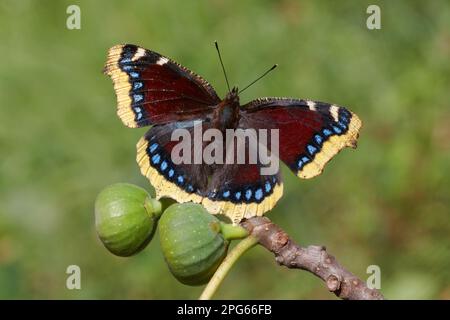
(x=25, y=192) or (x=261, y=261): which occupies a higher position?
(x=25, y=192)

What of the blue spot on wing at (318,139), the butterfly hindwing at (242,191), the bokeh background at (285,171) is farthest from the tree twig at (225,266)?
the bokeh background at (285,171)

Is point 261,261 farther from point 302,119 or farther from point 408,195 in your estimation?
point 302,119

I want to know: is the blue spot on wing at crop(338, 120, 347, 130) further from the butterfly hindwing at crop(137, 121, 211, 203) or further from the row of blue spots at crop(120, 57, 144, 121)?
the row of blue spots at crop(120, 57, 144, 121)

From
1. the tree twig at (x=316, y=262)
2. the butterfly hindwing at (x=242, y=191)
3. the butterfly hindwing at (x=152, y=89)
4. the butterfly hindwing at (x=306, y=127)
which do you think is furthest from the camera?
the butterfly hindwing at (x=152, y=89)

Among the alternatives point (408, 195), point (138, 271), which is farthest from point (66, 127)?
point (408, 195)

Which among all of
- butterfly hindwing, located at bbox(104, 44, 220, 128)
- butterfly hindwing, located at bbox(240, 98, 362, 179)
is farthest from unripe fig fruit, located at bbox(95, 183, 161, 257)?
butterfly hindwing, located at bbox(240, 98, 362, 179)

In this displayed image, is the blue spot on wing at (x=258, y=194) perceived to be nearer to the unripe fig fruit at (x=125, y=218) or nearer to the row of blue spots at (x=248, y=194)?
the row of blue spots at (x=248, y=194)
